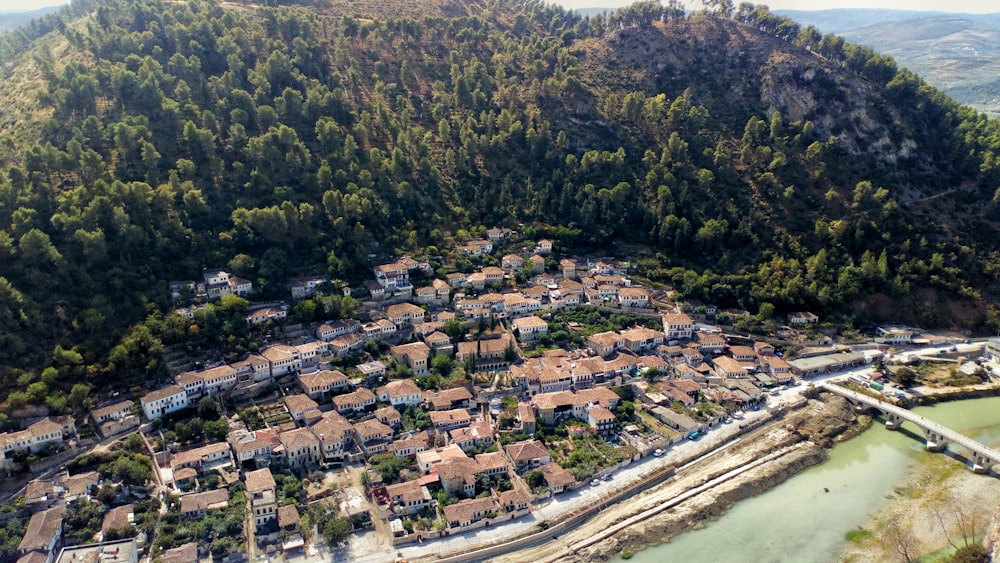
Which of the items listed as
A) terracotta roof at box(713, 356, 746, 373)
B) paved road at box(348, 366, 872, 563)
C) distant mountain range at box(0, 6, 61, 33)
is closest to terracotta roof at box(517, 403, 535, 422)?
paved road at box(348, 366, 872, 563)

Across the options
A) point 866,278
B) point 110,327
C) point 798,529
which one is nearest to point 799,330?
point 866,278

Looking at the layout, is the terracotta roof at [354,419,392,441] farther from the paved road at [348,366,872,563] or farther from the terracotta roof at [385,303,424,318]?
the terracotta roof at [385,303,424,318]

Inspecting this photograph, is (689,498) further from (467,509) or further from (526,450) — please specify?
(467,509)

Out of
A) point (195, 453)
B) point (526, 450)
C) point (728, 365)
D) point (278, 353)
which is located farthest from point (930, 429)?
point (195, 453)

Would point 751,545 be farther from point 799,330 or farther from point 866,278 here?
point 866,278

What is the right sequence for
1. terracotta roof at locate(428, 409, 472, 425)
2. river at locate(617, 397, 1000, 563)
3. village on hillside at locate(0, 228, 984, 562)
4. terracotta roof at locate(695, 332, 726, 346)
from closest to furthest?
village on hillside at locate(0, 228, 984, 562) < river at locate(617, 397, 1000, 563) < terracotta roof at locate(428, 409, 472, 425) < terracotta roof at locate(695, 332, 726, 346)

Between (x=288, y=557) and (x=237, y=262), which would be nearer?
(x=288, y=557)
